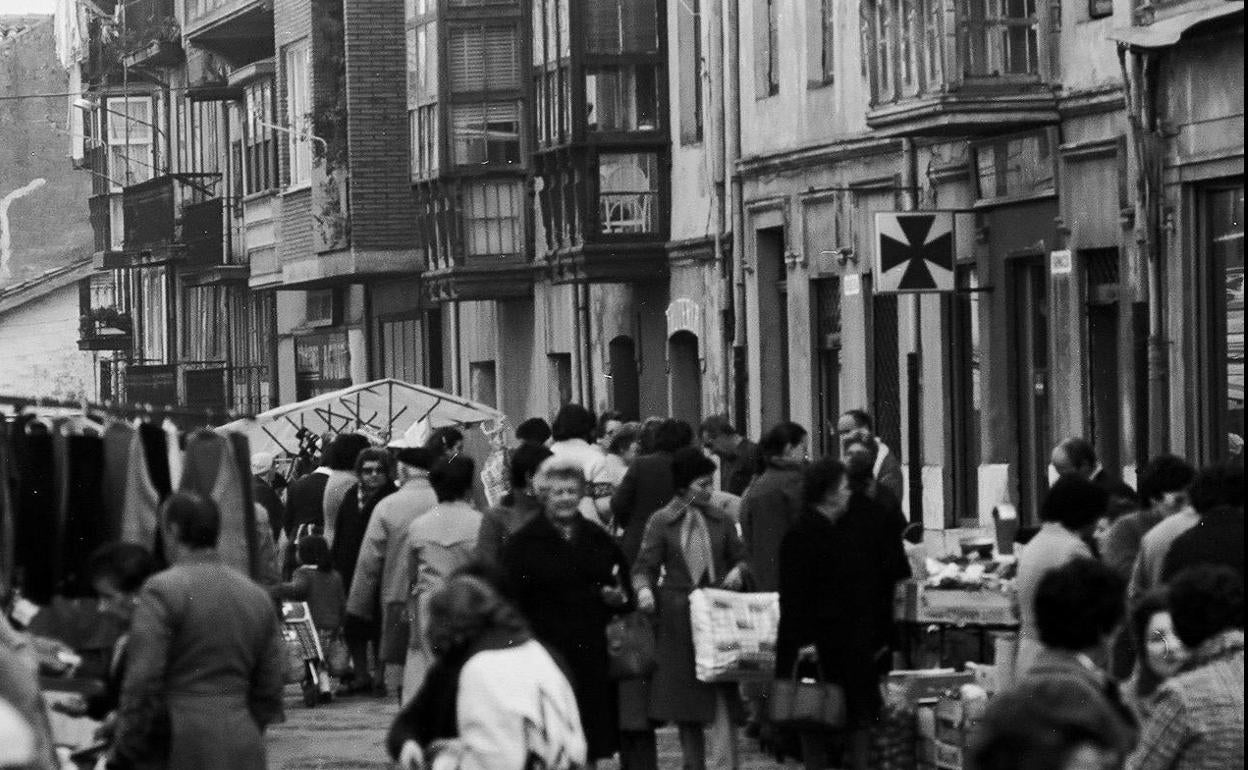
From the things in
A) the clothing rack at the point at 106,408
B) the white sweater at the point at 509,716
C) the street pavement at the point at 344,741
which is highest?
the clothing rack at the point at 106,408

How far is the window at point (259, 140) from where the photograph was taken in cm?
5328

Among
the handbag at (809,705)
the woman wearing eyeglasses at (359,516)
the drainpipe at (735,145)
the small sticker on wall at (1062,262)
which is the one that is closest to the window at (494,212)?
the drainpipe at (735,145)

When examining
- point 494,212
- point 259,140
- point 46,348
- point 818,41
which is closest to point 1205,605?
point 818,41

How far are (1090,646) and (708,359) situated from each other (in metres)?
27.2

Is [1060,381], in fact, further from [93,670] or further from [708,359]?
[93,670]

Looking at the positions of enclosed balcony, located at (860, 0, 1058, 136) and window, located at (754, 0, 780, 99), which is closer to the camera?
enclosed balcony, located at (860, 0, 1058, 136)

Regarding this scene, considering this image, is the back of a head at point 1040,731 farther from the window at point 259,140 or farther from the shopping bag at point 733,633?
the window at point 259,140

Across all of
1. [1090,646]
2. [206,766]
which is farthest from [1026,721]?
[206,766]

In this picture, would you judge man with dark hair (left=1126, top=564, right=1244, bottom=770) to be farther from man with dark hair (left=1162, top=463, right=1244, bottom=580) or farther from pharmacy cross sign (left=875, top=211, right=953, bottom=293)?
pharmacy cross sign (left=875, top=211, right=953, bottom=293)

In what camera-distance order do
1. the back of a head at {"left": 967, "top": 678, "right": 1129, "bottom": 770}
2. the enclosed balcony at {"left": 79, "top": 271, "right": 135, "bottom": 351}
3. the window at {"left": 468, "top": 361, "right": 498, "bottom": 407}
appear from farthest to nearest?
the enclosed balcony at {"left": 79, "top": 271, "right": 135, "bottom": 351} < the window at {"left": 468, "top": 361, "right": 498, "bottom": 407} < the back of a head at {"left": 967, "top": 678, "right": 1129, "bottom": 770}

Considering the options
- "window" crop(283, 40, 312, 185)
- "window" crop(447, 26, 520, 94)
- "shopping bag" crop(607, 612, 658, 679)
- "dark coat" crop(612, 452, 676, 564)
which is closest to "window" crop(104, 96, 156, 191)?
"window" crop(283, 40, 312, 185)

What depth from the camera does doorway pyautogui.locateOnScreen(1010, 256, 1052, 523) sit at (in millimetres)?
26531

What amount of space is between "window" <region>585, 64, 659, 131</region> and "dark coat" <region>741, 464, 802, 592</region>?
21.2 m

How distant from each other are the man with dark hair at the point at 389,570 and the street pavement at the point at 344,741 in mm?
575
